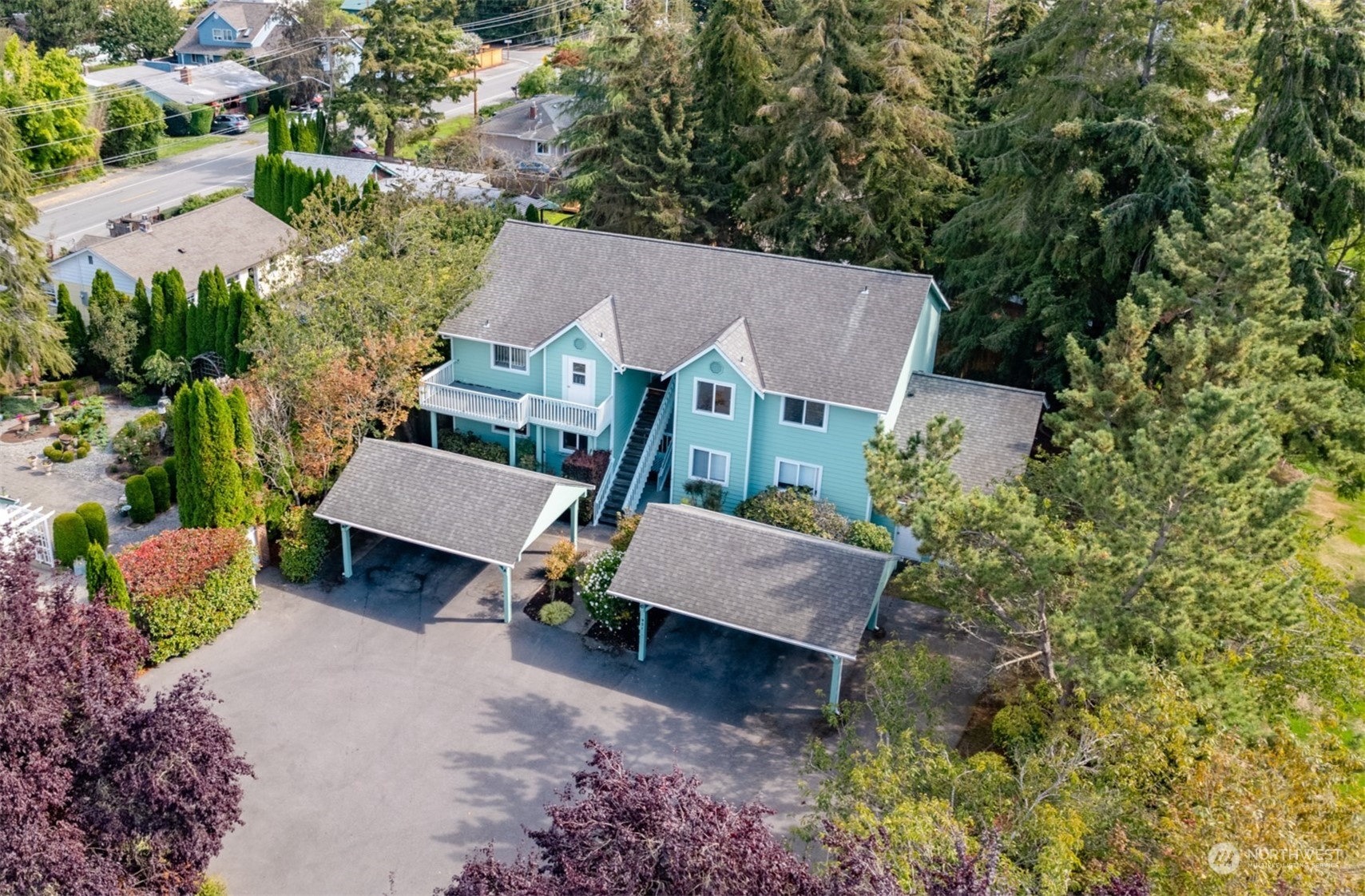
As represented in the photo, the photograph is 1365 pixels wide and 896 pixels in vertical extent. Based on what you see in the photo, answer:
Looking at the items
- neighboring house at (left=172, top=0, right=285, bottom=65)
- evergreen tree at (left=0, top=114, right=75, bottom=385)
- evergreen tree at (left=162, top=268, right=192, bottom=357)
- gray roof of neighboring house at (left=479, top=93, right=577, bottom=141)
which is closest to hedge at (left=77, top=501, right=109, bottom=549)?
evergreen tree at (left=0, top=114, right=75, bottom=385)

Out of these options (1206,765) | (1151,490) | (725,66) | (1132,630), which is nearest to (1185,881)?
(1206,765)

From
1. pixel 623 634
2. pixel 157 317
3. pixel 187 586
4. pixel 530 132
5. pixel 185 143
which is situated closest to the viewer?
pixel 187 586

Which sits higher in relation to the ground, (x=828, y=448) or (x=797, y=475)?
(x=828, y=448)

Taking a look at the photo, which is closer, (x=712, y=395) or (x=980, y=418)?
(x=712, y=395)

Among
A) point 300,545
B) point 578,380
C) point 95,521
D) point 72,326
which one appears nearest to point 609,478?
point 578,380

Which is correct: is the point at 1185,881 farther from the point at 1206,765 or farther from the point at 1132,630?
the point at 1132,630

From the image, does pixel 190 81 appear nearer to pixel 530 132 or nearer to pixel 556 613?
pixel 530 132

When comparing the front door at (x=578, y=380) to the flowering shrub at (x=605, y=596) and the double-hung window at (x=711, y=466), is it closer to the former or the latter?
the double-hung window at (x=711, y=466)

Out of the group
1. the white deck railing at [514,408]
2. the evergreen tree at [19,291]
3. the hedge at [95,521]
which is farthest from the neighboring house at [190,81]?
the hedge at [95,521]
